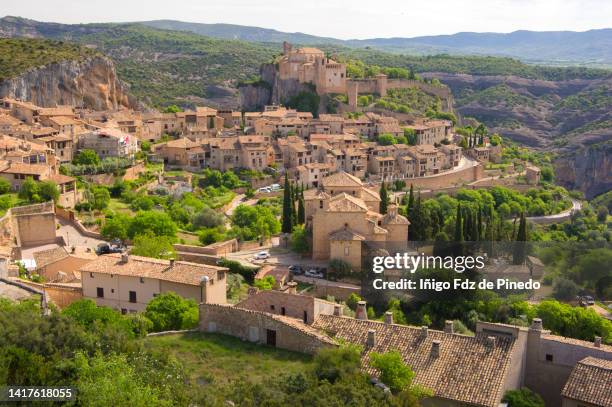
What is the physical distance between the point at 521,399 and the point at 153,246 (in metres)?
20.0

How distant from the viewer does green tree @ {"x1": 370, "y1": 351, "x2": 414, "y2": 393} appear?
15.8 m

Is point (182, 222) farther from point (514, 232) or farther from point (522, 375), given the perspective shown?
point (522, 375)

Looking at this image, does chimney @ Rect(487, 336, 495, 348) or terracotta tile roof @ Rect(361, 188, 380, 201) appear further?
terracotta tile roof @ Rect(361, 188, 380, 201)

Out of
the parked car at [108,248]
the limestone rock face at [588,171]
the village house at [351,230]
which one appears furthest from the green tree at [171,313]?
the limestone rock face at [588,171]

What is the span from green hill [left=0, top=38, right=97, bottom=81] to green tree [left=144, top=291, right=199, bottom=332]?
5331 cm

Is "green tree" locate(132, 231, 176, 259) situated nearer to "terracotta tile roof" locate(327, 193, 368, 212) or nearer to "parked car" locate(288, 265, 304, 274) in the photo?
"parked car" locate(288, 265, 304, 274)

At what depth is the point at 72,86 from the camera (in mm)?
75188

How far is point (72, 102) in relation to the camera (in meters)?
75.8

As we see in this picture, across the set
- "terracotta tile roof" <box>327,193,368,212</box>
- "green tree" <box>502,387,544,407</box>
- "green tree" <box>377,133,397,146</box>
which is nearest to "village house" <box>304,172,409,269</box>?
"terracotta tile roof" <box>327,193,368,212</box>

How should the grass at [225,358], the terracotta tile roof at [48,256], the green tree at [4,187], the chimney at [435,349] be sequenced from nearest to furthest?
the grass at [225,358] < the chimney at [435,349] < the terracotta tile roof at [48,256] < the green tree at [4,187]

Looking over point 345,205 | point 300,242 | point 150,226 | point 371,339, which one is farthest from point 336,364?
point 150,226

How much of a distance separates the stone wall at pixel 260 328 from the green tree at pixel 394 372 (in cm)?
143

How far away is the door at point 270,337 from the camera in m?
18.2

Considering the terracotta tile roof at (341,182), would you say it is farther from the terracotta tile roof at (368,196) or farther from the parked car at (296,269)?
the parked car at (296,269)
